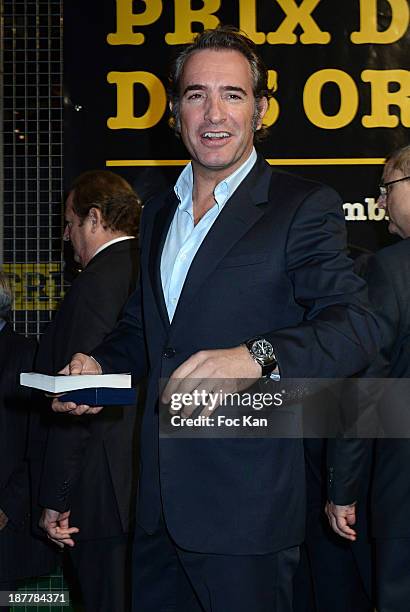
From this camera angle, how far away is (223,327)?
5.41 ft

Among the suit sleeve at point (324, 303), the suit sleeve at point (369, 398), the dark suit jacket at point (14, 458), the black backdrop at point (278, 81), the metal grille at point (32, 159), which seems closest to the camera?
the suit sleeve at point (324, 303)

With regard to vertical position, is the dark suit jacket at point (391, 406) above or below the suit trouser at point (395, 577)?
above

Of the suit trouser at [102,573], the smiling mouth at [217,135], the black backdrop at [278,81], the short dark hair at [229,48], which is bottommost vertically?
the suit trouser at [102,573]

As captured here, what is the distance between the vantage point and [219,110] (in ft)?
5.96

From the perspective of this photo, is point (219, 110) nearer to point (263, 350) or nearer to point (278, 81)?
point (263, 350)

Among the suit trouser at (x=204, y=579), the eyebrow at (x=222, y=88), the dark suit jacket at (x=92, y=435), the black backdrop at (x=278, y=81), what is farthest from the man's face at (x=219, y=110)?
the black backdrop at (x=278, y=81)

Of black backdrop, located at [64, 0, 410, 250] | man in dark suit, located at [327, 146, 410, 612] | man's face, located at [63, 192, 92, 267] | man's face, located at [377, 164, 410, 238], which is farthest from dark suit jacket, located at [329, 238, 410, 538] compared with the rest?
black backdrop, located at [64, 0, 410, 250]

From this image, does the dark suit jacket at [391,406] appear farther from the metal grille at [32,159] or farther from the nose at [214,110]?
the metal grille at [32,159]

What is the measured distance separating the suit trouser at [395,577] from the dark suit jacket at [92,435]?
0.81 meters

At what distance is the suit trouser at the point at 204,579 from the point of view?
1.65m

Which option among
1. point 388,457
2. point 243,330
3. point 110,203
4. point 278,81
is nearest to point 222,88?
point 243,330

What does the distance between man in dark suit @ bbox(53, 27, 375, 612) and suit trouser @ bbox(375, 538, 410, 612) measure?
80 centimetres

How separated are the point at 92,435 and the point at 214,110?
1.30 metres

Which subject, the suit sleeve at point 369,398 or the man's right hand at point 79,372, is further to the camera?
the suit sleeve at point 369,398
